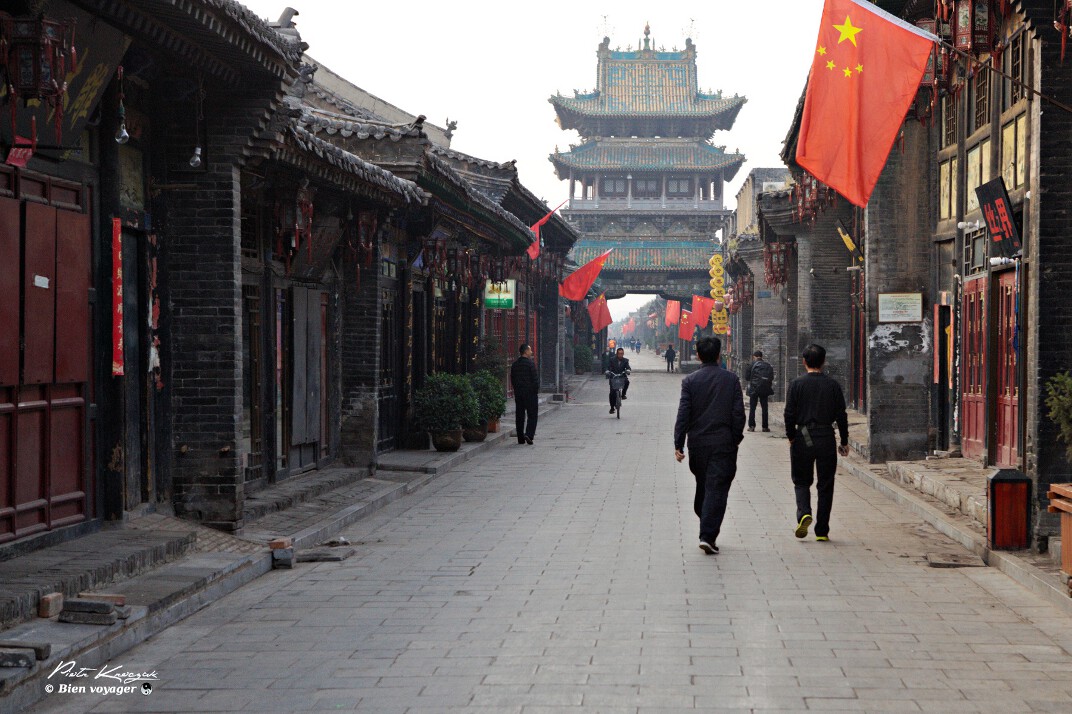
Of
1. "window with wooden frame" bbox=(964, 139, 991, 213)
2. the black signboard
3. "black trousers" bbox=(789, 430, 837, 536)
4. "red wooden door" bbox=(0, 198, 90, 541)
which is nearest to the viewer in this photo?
"red wooden door" bbox=(0, 198, 90, 541)

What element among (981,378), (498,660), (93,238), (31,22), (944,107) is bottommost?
(498,660)

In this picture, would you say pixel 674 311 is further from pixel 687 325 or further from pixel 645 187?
pixel 687 325

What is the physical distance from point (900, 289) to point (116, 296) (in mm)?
11410

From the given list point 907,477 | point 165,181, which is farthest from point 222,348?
point 907,477

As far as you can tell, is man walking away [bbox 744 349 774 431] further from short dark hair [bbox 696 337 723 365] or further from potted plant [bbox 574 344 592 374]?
potted plant [bbox 574 344 592 374]

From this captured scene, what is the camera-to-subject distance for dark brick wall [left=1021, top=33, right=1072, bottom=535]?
9.91m

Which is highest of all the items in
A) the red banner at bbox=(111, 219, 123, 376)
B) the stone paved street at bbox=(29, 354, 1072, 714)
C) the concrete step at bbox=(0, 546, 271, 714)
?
the red banner at bbox=(111, 219, 123, 376)

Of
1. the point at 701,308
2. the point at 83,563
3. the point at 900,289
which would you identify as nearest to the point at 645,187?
the point at 701,308

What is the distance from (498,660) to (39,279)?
394cm

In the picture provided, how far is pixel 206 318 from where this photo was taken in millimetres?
10281

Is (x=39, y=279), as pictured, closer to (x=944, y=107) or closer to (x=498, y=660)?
(x=498, y=660)

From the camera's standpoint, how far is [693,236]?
6631cm

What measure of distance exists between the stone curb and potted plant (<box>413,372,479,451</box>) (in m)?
6.10

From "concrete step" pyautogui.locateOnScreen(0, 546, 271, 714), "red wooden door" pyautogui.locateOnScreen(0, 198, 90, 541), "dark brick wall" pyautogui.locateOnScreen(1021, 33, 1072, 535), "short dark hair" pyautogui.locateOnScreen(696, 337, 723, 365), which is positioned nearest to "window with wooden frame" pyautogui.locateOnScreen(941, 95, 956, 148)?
"dark brick wall" pyautogui.locateOnScreen(1021, 33, 1072, 535)
